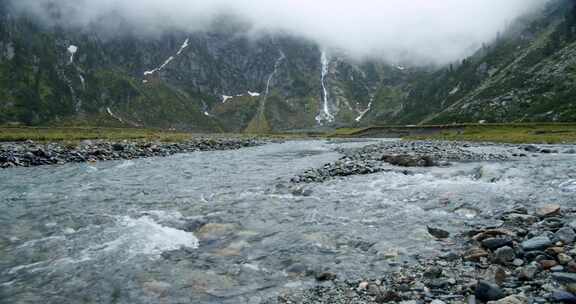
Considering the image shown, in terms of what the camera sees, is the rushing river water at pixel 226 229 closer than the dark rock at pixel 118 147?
Yes

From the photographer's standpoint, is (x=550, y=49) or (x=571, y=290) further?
(x=550, y=49)

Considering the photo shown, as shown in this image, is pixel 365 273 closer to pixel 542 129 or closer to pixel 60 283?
pixel 60 283

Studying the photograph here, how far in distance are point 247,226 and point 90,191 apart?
14.1m

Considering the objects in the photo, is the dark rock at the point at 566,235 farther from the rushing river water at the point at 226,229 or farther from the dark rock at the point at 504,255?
the rushing river water at the point at 226,229

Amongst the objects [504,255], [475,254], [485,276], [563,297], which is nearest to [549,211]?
[504,255]

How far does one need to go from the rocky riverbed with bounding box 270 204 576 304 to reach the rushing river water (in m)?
0.72

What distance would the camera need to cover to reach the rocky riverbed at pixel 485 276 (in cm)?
762

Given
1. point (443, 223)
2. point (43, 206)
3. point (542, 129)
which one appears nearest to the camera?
point (443, 223)

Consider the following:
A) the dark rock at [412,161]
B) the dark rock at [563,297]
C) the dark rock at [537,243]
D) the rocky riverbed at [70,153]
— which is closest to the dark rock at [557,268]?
the dark rock at [537,243]

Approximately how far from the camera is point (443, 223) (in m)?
14.2

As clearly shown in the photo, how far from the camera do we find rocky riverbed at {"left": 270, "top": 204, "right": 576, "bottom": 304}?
7621 mm

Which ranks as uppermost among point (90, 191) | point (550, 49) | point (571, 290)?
point (550, 49)

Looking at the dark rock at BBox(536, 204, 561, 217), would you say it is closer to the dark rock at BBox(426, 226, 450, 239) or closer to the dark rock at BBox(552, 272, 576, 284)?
the dark rock at BBox(426, 226, 450, 239)

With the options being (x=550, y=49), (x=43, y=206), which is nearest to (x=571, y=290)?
(x=43, y=206)
